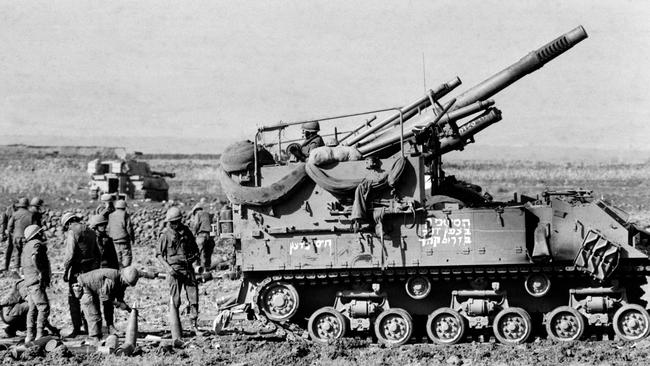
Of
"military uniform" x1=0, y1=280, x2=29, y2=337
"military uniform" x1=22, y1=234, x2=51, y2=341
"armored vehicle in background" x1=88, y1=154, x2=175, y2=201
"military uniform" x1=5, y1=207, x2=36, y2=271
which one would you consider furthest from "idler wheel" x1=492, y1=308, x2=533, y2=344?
"armored vehicle in background" x1=88, y1=154, x2=175, y2=201

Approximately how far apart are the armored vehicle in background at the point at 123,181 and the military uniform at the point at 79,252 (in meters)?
25.7

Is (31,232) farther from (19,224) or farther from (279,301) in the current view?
(19,224)

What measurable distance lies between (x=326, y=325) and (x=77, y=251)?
402 centimetres

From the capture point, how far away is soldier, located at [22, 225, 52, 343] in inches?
617

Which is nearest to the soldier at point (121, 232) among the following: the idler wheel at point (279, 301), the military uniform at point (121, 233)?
the military uniform at point (121, 233)

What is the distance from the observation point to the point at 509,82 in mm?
17484

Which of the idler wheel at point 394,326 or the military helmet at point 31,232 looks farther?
the idler wheel at point 394,326

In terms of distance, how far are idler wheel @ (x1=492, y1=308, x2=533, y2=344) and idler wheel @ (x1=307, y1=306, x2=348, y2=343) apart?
2332 millimetres

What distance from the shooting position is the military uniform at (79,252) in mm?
16125

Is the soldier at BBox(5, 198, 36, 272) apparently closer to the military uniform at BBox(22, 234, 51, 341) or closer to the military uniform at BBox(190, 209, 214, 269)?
the military uniform at BBox(190, 209, 214, 269)

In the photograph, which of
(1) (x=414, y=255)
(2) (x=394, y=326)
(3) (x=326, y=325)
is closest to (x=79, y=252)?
(3) (x=326, y=325)

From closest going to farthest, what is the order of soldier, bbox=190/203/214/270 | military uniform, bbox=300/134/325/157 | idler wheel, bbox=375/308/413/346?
1. idler wheel, bbox=375/308/413/346
2. military uniform, bbox=300/134/325/157
3. soldier, bbox=190/203/214/270

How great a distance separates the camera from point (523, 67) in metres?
17.2

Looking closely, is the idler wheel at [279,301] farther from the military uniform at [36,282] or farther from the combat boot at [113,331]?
the military uniform at [36,282]
